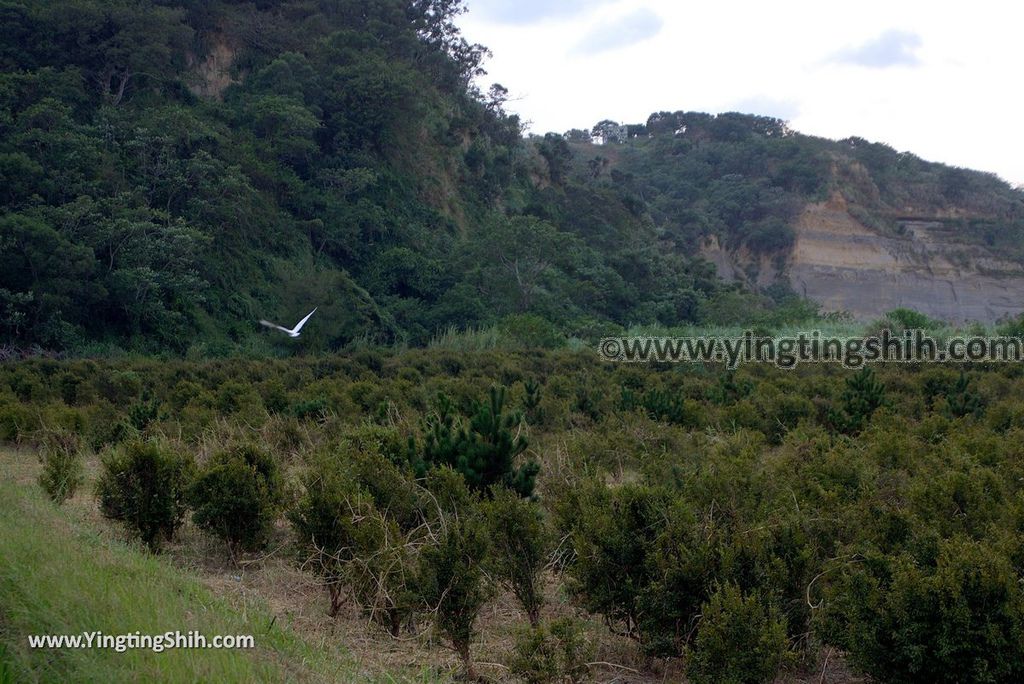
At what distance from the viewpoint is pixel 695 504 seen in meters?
5.96

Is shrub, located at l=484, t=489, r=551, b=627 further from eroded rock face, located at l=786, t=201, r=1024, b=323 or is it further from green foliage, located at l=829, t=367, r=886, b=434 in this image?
eroded rock face, located at l=786, t=201, r=1024, b=323

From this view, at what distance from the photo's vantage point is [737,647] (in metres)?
4.38

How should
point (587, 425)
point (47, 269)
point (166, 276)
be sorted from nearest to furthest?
point (587, 425) < point (47, 269) < point (166, 276)

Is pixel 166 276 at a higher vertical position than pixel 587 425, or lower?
higher

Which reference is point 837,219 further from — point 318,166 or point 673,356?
point 673,356

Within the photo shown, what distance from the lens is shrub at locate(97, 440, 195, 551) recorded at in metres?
6.92

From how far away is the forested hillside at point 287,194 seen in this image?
26.6 meters

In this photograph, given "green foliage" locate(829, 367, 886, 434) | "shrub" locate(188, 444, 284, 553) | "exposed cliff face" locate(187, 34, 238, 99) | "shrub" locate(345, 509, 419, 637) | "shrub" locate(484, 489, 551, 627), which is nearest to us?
"shrub" locate(345, 509, 419, 637)

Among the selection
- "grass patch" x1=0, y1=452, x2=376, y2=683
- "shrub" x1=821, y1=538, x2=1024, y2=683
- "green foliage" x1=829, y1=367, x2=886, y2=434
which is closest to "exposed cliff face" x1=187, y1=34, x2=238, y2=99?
"green foliage" x1=829, y1=367, x2=886, y2=434

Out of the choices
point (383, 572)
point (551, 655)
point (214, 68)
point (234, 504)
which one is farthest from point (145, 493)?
point (214, 68)

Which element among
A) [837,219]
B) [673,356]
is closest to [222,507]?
[673,356]

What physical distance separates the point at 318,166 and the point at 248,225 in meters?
5.99

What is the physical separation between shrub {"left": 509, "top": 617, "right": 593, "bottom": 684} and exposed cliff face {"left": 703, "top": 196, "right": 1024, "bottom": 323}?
175 feet

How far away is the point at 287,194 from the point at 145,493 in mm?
30109
